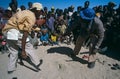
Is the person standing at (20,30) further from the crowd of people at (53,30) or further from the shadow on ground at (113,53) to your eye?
the shadow on ground at (113,53)

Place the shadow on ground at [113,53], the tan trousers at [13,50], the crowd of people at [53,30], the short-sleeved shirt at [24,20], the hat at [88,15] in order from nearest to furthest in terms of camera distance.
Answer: the short-sleeved shirt at [24,20], the crowd of people at [53,30], the tan trousers at [13,50], the hat at [88,15], the shadow on ground at [113,53]

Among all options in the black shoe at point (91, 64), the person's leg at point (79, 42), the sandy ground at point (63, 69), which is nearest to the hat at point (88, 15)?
the person's leg at point (79, 42)

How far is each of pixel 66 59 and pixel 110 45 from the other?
2.98m

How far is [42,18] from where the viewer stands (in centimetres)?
959

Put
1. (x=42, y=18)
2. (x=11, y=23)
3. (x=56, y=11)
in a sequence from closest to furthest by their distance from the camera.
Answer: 1. (x=11, y=23)
2. (x=42, y=18)
3. (x=56, y=11)

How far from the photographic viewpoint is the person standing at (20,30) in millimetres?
4230

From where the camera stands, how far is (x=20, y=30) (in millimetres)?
4461

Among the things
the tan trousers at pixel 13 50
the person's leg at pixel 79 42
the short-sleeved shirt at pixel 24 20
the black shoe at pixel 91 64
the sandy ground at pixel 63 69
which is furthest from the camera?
the person's leg at pixel 79 42

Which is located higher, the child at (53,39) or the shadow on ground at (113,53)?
the child at (53,39)

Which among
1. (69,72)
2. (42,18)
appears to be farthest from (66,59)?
(42,18)

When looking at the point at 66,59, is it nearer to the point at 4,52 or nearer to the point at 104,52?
the point at 104,52

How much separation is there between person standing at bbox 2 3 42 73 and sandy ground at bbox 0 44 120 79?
1.44 ft

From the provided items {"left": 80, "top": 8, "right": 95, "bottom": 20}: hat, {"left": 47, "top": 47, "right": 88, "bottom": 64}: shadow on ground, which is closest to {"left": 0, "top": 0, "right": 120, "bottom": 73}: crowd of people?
{"left": 80, "top": 8, "right": 95, "bottom": 20}: hat

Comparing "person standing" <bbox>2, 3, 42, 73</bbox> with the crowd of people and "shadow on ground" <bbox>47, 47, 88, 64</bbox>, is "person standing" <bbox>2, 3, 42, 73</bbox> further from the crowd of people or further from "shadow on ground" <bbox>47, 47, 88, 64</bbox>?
"shadow on ground" <bbox>47, 47, 88, 64</bbox>
